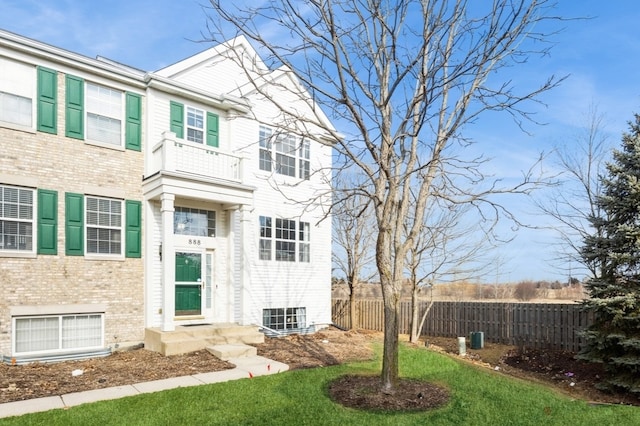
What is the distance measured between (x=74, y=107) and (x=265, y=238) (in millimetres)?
6118

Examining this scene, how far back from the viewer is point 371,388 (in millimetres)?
6934

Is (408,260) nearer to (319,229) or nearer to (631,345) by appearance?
(319,229)

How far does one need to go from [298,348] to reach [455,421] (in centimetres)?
583

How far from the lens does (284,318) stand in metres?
14.3

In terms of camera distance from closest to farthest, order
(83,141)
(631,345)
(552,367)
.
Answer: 1. (631,345)
2. (83,141)
3. (552,367)

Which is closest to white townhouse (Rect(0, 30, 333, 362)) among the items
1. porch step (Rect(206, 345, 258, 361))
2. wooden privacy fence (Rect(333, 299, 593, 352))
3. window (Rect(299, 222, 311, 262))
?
porch step (Rect(206, 345, 258, 361))

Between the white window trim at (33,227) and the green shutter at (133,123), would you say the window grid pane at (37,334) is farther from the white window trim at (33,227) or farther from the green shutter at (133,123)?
the green shutter at (133,123)

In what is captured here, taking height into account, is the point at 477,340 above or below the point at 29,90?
below

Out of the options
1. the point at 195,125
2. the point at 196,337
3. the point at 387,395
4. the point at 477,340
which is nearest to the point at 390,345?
the point at 387,395

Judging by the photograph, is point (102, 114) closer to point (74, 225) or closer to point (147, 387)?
point (74, 225)

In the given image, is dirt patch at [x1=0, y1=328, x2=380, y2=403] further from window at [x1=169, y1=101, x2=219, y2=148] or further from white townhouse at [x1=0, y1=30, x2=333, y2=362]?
window at [x1=169, y1=101, x2=219, y2=148]

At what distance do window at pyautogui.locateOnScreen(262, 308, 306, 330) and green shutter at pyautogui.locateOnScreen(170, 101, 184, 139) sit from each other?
5.69m

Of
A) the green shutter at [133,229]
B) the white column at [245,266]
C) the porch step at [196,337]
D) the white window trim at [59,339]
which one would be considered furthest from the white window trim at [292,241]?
the white window trim at [59,339]

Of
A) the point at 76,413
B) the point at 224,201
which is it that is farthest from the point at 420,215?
the point at 224,201
